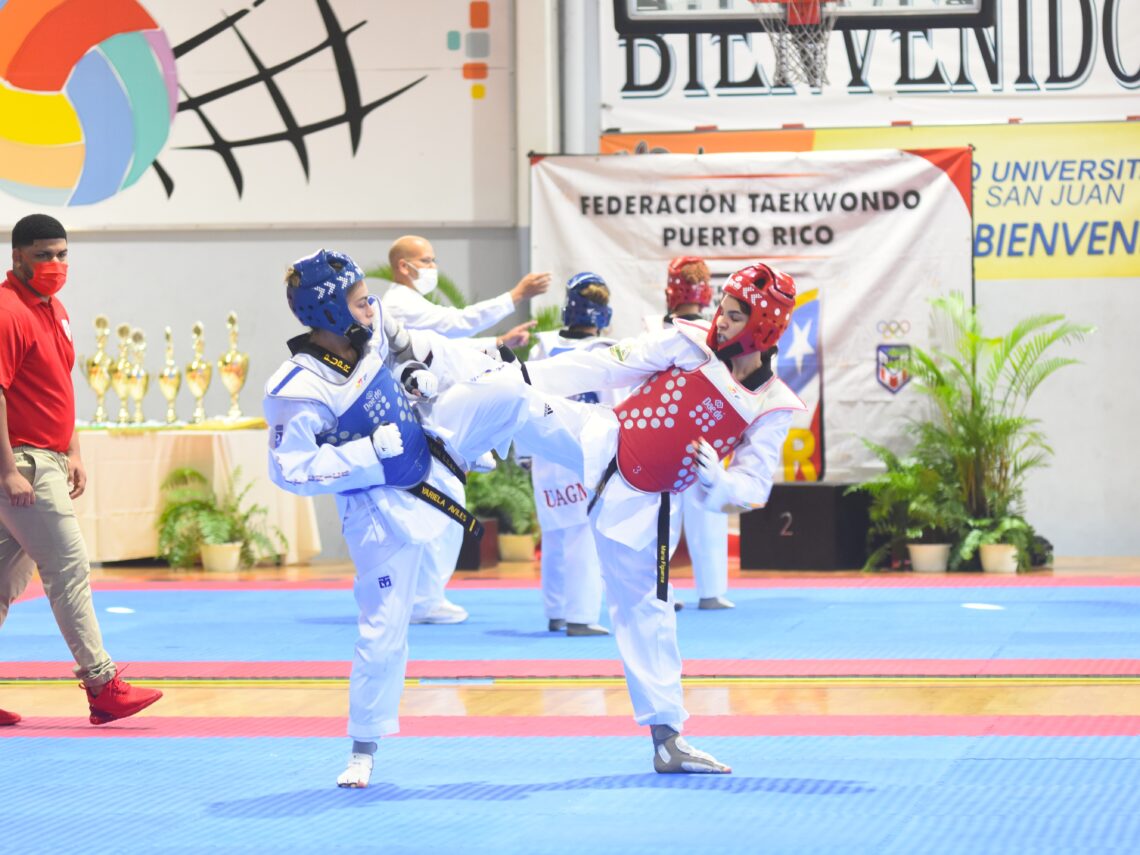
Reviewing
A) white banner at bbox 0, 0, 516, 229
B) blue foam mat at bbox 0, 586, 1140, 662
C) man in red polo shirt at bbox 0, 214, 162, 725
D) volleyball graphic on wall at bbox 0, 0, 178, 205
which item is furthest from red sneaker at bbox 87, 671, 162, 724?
volleyball graphic on wall at bbox 0, 0, 178, 205

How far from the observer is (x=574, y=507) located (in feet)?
26.0

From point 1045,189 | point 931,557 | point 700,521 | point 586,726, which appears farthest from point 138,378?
point 586,726

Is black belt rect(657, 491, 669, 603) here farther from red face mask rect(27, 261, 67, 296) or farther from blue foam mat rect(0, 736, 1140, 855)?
red face mask rect(27, 261, 67, 296)

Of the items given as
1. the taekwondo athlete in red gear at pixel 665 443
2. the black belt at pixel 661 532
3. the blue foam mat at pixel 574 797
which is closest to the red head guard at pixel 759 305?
the taekwondo athlete in red gear at pixel 665 443

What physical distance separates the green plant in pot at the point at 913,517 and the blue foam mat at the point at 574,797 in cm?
557

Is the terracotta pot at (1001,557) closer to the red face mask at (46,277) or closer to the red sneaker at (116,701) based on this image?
the red sneaker at (116,701)

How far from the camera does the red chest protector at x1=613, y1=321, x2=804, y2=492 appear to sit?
4.96 m

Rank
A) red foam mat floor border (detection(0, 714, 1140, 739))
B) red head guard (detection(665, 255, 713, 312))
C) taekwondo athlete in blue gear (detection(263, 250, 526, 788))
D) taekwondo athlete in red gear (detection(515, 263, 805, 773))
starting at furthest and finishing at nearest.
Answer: red head guard (detection(665, 255, 713, 312)) → red foam mat floor border (detection(0, 714, 1140, 739)) → taekwondo athlete in red gear (detection(515, 263, 805, 773)) → taekwondo athlete in blue gear (detection(263, 250, 526, 788))

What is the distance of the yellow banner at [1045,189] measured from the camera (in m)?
12.2

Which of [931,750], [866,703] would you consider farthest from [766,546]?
[931,750]

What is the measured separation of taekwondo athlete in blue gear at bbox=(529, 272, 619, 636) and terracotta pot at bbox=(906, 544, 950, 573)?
11.4 feet

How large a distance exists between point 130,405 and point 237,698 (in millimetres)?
7188

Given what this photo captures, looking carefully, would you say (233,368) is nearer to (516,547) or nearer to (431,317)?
(516,547)

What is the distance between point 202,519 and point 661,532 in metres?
7.09
